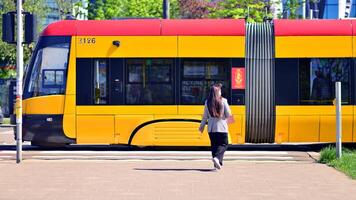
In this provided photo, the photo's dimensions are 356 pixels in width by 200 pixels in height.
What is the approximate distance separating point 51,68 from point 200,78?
382 cm

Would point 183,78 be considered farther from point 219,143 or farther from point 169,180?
point 169,180

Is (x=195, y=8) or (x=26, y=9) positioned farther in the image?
(x=195, y=8)

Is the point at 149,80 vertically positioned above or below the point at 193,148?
above

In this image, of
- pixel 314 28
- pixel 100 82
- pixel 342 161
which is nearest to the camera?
pixel 342 161

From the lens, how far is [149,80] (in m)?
21.6

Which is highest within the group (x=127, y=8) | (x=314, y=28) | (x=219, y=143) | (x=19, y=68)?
(x=127, y=8)

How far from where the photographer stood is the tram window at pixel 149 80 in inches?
848

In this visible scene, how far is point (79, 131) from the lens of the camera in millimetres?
21406

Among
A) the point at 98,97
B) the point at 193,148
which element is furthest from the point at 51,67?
the point at 193,148

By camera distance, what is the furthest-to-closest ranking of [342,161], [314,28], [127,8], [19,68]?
1. [127,8]
2. [314,28]
3. [19,68]
4. [342,161]

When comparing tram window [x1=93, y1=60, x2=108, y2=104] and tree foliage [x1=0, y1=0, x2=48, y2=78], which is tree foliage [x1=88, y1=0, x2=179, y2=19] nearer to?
tree foliage [x1=0, y1=0, x2=48, y2=78]

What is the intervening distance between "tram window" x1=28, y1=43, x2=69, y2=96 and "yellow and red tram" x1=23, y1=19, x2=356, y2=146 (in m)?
0.03

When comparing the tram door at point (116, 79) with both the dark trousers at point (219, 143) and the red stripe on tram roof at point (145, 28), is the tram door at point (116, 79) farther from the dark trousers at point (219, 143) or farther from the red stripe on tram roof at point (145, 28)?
the dark trousers at point (219, 143)

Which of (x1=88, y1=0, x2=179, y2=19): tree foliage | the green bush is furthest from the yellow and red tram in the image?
(x1=88, y1=0, x2=179, y2=19): tree foliage
